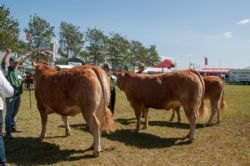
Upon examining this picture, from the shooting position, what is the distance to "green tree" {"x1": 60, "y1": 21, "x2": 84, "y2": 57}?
50844mm

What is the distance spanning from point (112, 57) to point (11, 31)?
26044 millimetres

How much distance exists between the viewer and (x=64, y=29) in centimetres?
5116

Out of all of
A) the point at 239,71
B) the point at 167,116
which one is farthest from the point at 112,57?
the point at 167,116

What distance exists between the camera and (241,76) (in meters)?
57.3

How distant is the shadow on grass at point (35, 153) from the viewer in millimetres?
6195

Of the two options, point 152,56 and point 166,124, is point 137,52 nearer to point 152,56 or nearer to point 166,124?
point 152,56

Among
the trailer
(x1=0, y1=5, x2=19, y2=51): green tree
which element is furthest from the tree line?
the trailer

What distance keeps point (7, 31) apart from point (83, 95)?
29311 millimetres

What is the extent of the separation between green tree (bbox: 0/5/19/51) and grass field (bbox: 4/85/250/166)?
907 inches

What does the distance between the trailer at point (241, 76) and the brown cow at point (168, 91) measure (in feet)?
167

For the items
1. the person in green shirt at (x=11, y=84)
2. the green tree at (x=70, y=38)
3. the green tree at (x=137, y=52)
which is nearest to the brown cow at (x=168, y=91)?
the person in green shirt at (x=11, y=84)

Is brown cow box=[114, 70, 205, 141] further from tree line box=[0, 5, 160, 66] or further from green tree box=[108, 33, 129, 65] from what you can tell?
green tree box=[108, 33, 129, 65]

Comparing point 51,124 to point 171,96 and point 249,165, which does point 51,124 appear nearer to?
point 171,96

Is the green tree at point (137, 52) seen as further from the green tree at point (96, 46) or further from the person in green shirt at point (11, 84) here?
the person in green shirt at point (11, 84)
